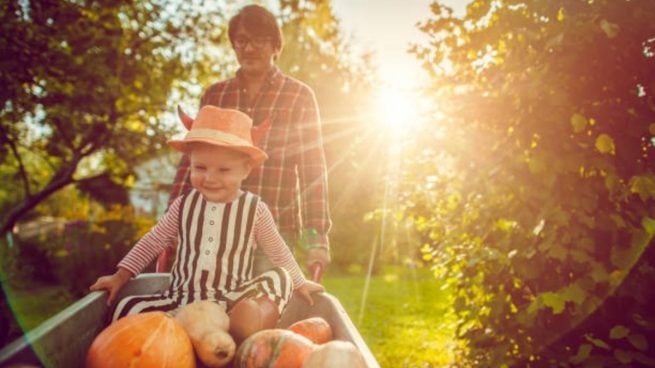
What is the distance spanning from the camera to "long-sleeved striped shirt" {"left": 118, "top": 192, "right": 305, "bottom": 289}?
230cm

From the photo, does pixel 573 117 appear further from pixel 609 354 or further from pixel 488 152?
pixel 609 354

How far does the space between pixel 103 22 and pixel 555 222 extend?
6660 mm

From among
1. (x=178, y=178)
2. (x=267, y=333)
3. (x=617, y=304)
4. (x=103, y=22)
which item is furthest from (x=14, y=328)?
(x=617, y=304)

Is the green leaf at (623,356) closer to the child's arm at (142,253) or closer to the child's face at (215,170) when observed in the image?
the child's face at (215,170)

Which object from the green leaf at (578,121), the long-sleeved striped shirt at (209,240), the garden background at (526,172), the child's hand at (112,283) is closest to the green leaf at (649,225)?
the garden background at (526,172)

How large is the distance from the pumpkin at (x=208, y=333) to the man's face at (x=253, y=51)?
1611 mm

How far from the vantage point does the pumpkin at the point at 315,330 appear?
1836 mm

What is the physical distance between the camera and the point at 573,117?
2531mm

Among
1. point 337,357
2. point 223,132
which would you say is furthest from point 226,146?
point 337,357

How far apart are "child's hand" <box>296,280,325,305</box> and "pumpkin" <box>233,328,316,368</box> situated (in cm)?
64

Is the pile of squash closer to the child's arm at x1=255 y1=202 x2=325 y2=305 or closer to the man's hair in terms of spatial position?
the child's arm at x1=255 y1=202 x2=325 y2=305

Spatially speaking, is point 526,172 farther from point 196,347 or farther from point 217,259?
point 196,347

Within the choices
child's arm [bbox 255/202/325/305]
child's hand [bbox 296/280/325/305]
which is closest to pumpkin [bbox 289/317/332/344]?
child's hand [bbox 296/280/325/305]

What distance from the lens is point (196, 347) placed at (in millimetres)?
1663
